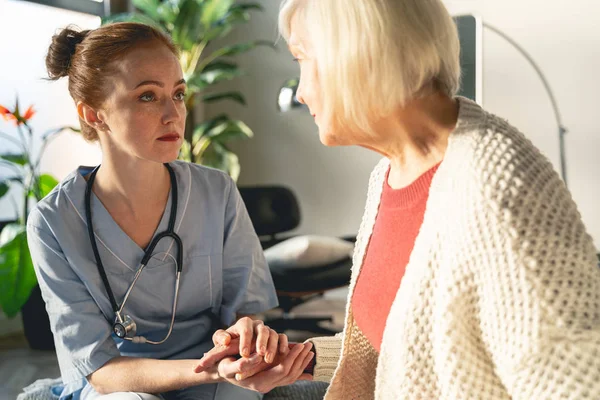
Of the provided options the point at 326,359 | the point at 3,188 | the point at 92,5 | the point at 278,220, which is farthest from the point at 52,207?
the point at 92,5

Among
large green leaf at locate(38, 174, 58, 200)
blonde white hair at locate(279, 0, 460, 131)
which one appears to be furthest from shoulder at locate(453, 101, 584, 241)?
large green leaf at locate(38, 174, 58, 200)

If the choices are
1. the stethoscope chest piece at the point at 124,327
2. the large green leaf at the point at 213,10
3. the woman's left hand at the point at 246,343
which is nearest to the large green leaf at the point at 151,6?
the large green leaf at the point at 213,10

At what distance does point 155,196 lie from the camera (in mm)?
1570

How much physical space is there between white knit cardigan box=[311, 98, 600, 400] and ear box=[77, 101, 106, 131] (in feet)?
3.01

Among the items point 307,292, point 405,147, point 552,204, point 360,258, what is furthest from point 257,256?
point 307,292

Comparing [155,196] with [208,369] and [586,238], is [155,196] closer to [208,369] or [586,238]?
[208,369]

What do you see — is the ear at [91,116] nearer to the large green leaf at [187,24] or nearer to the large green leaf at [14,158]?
the large green leaf at [14,158]

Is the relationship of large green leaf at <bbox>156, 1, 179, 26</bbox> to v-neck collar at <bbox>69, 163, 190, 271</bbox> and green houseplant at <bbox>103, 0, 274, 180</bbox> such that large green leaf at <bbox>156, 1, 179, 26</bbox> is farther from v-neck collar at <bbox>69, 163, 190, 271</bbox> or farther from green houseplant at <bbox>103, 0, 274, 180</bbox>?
v-neck collar at <bbox>69, 163, 190, 271</bbox>

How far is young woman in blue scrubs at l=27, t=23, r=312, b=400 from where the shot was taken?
142cm

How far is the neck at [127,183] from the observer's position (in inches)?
60.5

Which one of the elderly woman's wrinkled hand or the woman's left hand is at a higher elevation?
the woman's left hand

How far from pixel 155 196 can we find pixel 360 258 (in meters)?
0.60

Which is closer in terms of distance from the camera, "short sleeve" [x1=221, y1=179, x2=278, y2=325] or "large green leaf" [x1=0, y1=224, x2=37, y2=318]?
"short sleeve" [x1=221, y1=179, x2=278, y2=325]

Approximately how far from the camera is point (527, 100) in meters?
3.61
